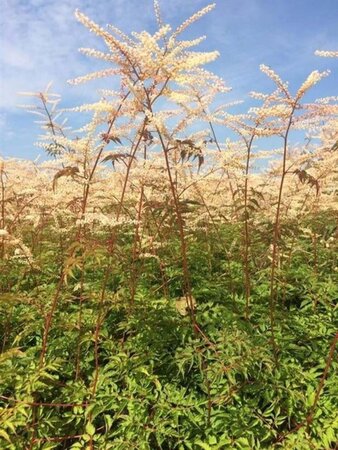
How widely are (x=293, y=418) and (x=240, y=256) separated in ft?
6.89

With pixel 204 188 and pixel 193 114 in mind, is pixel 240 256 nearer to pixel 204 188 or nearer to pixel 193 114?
pixel 204 188

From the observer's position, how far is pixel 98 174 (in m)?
5.01

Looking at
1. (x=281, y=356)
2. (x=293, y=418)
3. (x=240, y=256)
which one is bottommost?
(x=293, y=418)

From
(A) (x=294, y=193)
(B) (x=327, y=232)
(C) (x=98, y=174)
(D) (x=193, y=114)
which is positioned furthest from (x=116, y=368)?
(B) (x=327, y=232)

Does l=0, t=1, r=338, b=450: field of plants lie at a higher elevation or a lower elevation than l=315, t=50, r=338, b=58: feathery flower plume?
lower

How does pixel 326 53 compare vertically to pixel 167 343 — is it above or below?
above

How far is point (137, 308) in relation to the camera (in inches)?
182

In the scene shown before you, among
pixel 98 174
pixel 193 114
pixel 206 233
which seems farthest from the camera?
pixel 206 233

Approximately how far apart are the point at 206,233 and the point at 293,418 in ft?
8.54

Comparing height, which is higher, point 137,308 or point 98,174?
point 98,174

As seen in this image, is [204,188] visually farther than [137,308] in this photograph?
Yes

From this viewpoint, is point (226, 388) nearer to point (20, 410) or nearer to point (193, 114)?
point (20, 410)

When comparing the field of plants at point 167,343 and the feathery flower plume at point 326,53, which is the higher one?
the feathery flower plume at point 326,53

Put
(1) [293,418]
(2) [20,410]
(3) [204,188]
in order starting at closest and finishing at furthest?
(2) [20,410] < (1) [293,418] < (3) [204,188]
